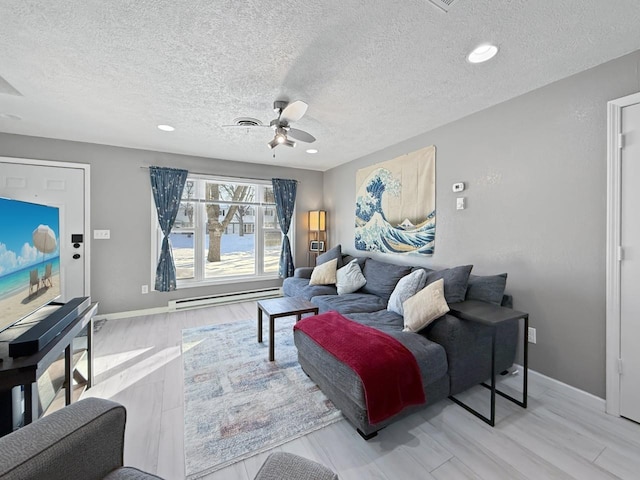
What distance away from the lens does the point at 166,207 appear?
393 centimetres

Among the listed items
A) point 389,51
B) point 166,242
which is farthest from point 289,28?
point 166,242

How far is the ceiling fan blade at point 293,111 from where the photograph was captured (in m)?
2.07

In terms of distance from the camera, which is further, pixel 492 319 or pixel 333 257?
pixel 333 257

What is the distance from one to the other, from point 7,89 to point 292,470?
3545 millimetres

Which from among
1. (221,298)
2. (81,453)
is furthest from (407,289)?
(221,298)

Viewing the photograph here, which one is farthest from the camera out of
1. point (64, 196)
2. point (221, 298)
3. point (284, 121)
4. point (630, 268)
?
point (221, 298)

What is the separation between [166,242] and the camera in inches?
155

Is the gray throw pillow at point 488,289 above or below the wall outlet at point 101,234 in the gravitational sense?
below

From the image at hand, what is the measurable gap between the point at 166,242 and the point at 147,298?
2.89 ft

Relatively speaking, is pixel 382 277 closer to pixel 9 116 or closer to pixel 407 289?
pixel 407 289

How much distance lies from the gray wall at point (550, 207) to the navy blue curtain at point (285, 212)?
9.34 ft

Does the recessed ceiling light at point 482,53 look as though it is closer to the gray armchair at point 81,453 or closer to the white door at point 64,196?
the gray armchair at point 81,453

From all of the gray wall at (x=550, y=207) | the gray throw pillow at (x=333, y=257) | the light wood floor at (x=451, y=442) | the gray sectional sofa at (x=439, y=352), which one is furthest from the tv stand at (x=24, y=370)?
the gray wall at (x=550, y=207)

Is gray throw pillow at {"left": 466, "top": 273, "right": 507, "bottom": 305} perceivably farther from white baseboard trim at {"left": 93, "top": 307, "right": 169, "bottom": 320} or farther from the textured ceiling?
white baseboard trim at {"left": 93, "top": 307, "right": 169, "bottom": 320}
